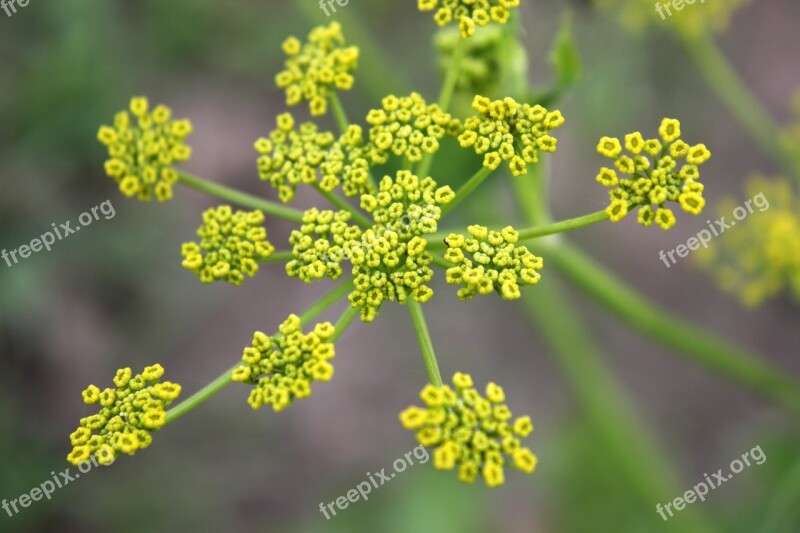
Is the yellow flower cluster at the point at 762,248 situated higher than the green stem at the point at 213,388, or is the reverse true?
the green stem at the point at 213,388

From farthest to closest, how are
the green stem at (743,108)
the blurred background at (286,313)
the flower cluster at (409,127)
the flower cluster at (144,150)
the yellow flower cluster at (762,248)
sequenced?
the blurred background at (286,313)
the green stem at (743,108)
the yellow flower cluster at (762,248)
the flower cluster at (144,150)
the flower cluster at (409,127)

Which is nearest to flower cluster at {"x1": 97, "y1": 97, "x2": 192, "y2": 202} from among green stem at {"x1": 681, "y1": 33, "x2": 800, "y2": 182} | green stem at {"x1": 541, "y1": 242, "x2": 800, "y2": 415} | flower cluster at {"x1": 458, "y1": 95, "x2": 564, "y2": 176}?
flower cluster at {"x1": 458, "y1": 95, "x2": 564, "y2": 176}

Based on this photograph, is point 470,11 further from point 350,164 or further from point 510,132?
point 350,164

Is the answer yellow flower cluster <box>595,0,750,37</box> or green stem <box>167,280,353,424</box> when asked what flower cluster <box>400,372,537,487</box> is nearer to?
green stem <box>167,280,353,424</box>

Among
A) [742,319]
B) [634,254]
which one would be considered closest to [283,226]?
A: [634,254]

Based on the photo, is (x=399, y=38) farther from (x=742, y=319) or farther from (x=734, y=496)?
(x=734, y=496)
